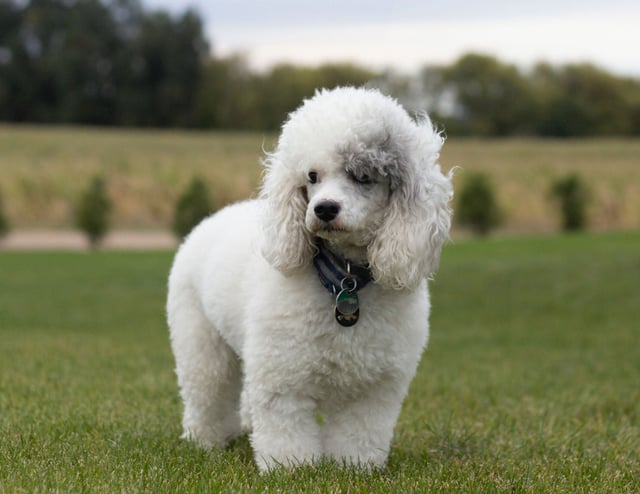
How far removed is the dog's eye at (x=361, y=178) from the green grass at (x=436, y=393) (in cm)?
146

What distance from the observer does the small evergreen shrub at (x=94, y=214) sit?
29.9m

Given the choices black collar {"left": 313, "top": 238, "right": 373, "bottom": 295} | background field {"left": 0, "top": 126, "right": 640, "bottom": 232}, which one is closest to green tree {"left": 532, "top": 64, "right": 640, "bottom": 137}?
background field {"left": 0, "top": 126, "right": 640, "bottom": 232}

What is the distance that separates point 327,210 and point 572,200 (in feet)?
103

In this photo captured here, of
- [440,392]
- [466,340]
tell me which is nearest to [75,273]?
[466,340]

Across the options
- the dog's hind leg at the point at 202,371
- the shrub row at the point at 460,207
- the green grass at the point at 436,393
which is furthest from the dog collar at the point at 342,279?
the shrub row at the point at 460,207

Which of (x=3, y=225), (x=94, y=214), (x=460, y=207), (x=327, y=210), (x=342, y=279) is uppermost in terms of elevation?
(x=327, y=210)

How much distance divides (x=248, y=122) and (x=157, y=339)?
60581 mm

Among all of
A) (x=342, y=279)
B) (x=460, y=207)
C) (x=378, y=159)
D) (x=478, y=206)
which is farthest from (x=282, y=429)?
(x=460, y=207)

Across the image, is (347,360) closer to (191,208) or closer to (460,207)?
(191,208)

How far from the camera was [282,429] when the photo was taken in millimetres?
4602

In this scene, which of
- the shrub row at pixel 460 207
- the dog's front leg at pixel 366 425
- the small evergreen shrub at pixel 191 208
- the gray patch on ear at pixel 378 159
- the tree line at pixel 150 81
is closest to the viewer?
the gray patch on ear at pixel 378 159

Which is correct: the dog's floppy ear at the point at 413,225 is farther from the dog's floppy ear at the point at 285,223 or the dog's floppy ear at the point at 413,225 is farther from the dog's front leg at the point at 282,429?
the dog's front leg at the point at 282,429

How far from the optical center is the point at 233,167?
43.3 metres

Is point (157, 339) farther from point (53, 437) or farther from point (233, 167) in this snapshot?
point (233, 167)
